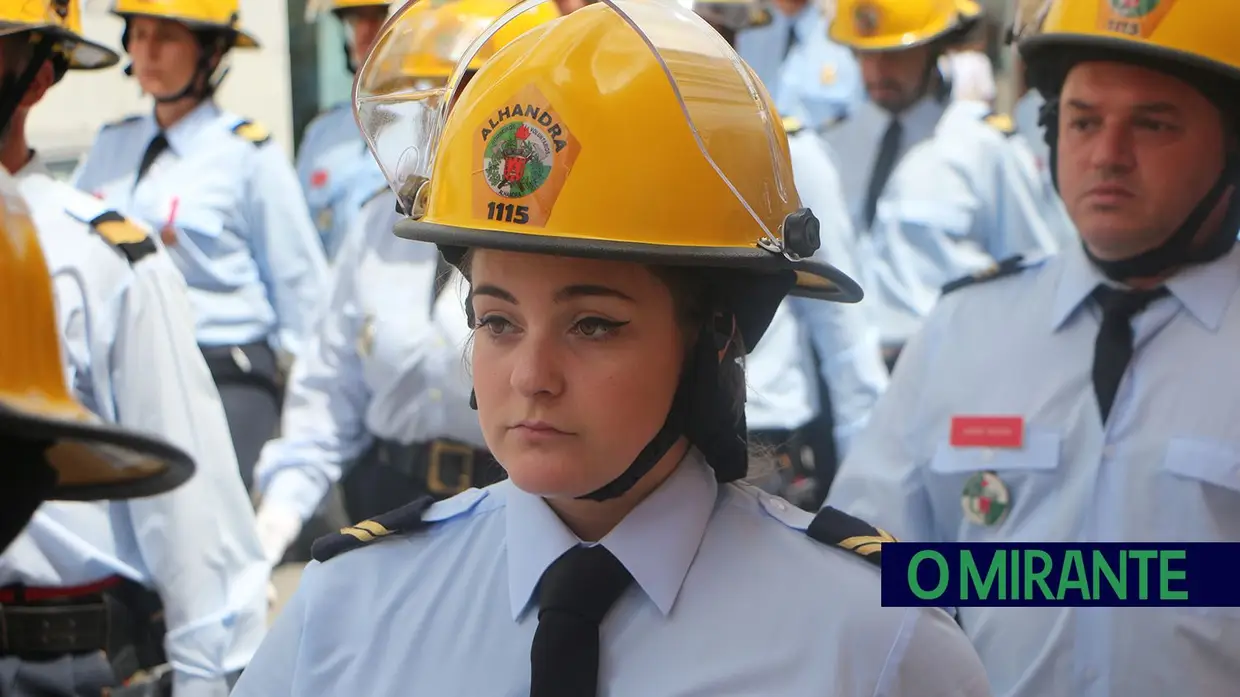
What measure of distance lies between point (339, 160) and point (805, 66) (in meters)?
3.14

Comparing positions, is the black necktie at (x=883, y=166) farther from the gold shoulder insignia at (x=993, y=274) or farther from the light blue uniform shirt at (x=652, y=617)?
the light blue uniform shirt at (x=652, y=617)

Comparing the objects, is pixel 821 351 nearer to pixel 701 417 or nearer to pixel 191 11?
pixel 191 11

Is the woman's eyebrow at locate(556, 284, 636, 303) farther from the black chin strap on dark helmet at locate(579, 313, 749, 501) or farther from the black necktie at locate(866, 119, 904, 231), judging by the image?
the black necktie at locate(866, 119, 904, 231)

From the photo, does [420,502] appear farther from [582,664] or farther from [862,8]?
[862,8]

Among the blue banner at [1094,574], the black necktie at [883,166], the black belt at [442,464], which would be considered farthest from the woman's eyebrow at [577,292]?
the black necktie at [883,166]

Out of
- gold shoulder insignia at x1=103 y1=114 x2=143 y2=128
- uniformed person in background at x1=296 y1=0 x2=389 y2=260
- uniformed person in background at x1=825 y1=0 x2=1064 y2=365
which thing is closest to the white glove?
gold shoulder insignia at x1=103 y1=114 x2=143 y2=128

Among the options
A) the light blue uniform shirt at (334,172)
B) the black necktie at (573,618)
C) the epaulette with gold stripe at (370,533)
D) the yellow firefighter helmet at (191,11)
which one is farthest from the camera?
the light blue uniform shirt at (334,172)

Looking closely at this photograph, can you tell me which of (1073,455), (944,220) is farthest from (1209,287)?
(944,220)

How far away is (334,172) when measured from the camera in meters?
7.05

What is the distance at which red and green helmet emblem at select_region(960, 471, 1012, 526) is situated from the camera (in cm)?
286

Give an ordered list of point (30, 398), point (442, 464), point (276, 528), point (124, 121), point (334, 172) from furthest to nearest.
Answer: point (334, 172) < point (124, 121) < point (442, 464) < point (276, 528) < point (30, 398)

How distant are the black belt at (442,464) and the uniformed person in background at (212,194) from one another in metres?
1.44

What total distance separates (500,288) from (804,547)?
0.48 meters

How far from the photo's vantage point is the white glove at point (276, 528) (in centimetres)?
324
